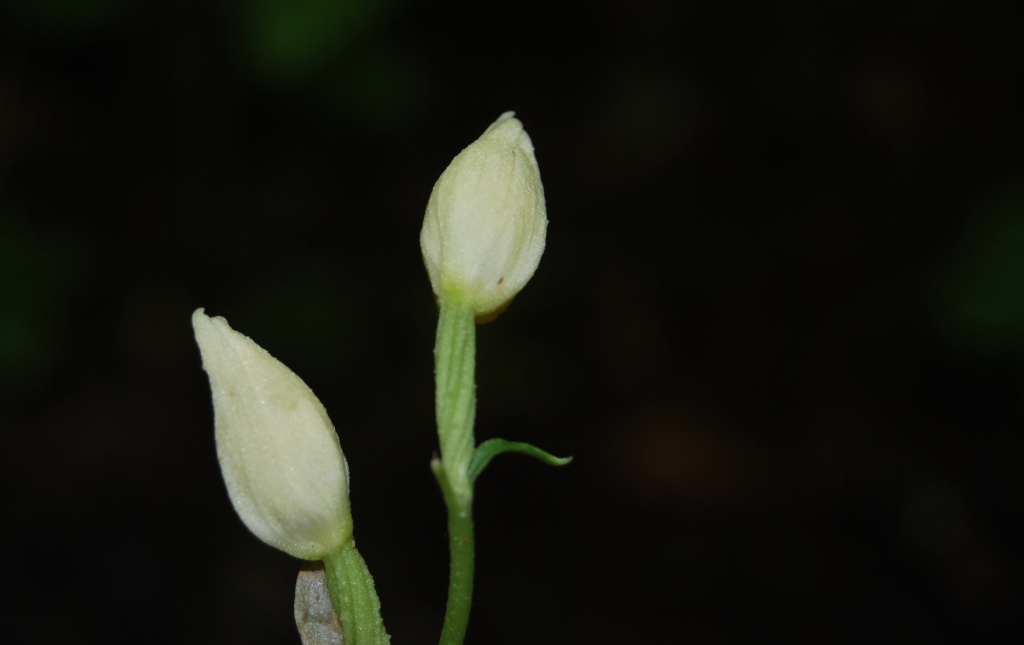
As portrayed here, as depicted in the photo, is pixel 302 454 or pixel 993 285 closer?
pixel 302 454

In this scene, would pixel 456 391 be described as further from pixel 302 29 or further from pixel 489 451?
pixel 302 29

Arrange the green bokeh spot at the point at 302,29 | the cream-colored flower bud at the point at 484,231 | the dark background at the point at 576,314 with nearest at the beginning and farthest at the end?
the cream-colored flower bud at the point at 484,231, the green bokeh spot at the point at 302,29, the dark background at the point at 576,314

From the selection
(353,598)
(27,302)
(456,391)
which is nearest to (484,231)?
(456,391)

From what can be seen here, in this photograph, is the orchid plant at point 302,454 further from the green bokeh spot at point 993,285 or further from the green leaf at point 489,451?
the green bokeh spot at point 993,285

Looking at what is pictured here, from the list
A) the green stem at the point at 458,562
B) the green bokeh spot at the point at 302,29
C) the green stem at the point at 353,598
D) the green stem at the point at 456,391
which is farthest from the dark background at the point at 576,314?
the green stem at the point at 458,562

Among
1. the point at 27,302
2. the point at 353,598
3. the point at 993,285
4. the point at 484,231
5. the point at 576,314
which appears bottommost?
the point at 353,598

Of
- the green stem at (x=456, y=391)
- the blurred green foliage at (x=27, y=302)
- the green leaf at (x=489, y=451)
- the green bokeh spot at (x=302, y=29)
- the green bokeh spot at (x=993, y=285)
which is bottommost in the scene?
the green leaf at (x=489, y=451)

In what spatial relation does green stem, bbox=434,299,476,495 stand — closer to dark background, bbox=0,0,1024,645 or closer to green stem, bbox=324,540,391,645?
green stem, bbox=324,540,391,645

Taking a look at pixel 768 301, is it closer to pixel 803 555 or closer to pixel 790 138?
pixel 790 138
